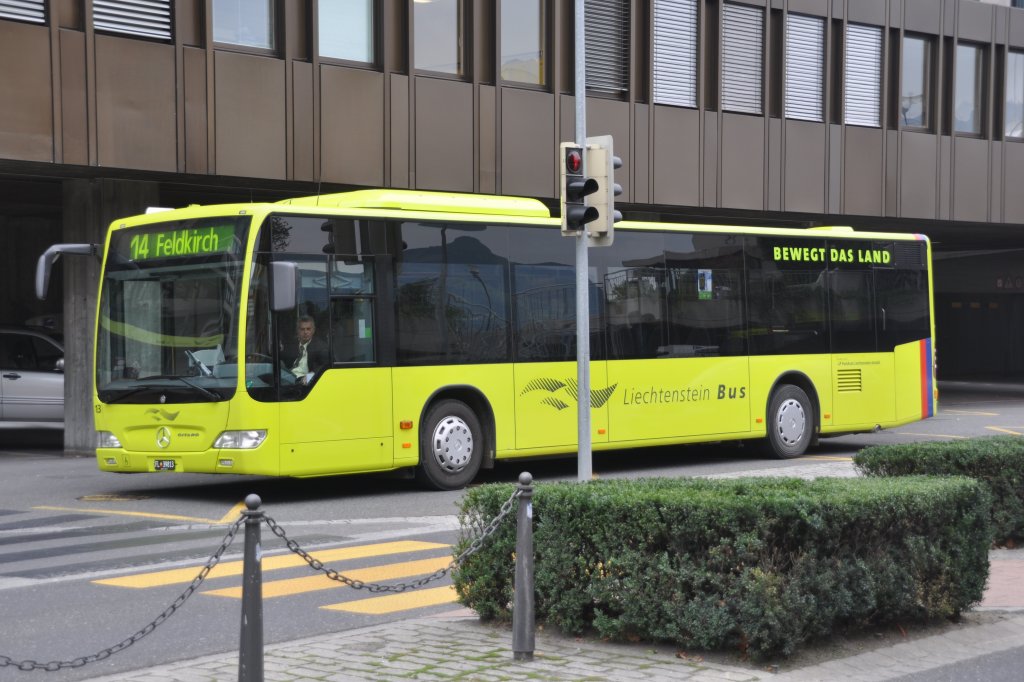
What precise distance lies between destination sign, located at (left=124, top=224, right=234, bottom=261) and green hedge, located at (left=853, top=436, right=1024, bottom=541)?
22.3 feet

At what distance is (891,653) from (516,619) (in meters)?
1.92

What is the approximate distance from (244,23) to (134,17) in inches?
70.1

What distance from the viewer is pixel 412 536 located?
467 inches

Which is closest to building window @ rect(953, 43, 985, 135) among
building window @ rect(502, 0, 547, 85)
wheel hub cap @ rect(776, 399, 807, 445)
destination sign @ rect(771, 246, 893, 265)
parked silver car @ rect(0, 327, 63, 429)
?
building window @ rect(502, 0, 547, 85)

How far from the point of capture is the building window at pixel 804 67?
28172 mm

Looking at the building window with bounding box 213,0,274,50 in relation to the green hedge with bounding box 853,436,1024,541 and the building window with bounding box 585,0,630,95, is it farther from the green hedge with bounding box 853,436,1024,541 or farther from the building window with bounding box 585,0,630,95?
the green hedge with bounding box 853,436,1024,541

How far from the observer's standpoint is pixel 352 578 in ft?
32.1

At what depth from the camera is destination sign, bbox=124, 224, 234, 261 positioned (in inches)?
543

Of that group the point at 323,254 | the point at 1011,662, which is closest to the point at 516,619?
the point at 1011,662

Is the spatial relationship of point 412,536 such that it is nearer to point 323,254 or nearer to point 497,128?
point 323,254

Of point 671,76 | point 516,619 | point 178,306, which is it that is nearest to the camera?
point 516,619

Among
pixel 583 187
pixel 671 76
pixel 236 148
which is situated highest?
pixel 671 76

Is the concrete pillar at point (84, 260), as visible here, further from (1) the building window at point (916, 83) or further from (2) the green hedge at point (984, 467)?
(1) the building window at point (916, 83)

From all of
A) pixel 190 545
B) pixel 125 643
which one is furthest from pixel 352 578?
pixel 125 643
